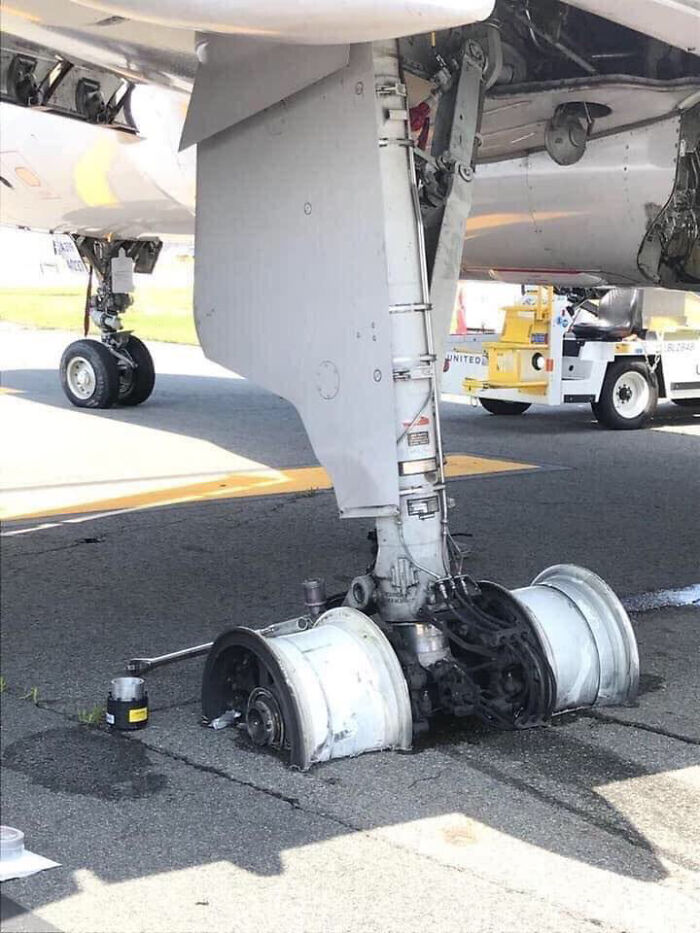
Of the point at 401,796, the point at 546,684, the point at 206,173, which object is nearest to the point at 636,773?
the point at 546,684

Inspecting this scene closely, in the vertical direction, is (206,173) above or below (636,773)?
above

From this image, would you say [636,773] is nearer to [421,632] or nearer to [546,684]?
[546,684]

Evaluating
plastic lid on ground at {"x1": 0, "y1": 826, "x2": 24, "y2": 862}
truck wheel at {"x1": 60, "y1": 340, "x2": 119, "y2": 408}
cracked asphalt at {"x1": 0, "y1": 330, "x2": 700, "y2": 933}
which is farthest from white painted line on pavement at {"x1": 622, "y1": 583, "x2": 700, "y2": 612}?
truck wheel at {"x1": 60, "y1": 340, "x2": 119, "y2": 408}

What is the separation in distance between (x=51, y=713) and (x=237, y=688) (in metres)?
0.55

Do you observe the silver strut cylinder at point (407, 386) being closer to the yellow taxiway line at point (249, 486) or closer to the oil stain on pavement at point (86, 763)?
the oil stain on pavement at point (86, 763)

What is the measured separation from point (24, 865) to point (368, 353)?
1763mm

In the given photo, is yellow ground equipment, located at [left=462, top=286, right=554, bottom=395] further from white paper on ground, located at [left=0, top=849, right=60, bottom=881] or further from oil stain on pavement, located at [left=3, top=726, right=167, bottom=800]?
white paper on ground, located at [left=0, top=849, right=60, bottom=881]

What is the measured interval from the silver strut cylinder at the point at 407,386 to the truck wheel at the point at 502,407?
8711mm

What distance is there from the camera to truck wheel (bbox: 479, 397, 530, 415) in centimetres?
1262

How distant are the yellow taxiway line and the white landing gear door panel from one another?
1.16 m

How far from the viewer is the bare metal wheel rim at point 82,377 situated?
30.2 ft

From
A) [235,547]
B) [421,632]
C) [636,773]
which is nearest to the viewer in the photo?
[636,773]

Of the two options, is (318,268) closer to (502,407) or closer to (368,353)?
(368,353)

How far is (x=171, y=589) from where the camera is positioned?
5309mm
